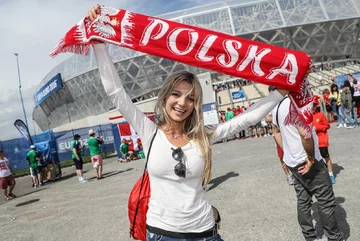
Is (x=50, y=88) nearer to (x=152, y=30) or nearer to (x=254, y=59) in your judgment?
(x=152, y=30)

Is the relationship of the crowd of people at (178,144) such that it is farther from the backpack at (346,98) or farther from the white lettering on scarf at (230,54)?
the backpack at (346,98)

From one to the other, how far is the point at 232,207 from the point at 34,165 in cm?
954

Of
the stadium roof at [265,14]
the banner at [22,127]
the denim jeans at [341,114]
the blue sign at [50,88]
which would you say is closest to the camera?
the denim jeans at [341,114]

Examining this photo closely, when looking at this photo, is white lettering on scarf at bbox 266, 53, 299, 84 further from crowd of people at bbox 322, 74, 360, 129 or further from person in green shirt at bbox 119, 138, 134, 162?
person in green shirt at bbox 119, 138, 134, 162

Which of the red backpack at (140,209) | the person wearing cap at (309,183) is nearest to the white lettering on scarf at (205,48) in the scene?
the red backpack at (140,209)

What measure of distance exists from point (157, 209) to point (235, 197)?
4.09 metres

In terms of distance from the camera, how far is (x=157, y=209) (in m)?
1.91

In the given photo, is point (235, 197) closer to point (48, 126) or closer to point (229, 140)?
point (229, 140)

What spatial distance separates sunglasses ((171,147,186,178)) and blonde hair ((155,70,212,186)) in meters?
0.14

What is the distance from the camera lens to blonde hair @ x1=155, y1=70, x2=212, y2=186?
6.42 feet

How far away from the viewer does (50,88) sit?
5175 cm

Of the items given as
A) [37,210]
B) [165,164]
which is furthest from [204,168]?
[37,210]

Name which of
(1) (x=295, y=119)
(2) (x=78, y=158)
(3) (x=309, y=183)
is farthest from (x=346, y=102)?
(1) (x=295, y=119)

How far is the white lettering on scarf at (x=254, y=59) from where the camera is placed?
235 centimetres
